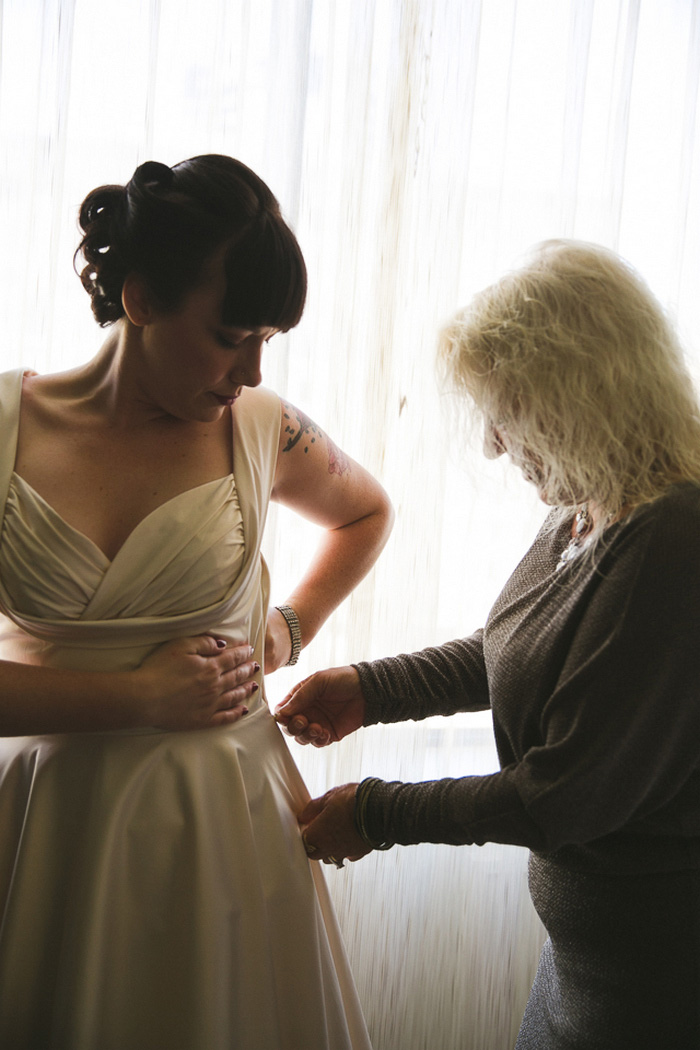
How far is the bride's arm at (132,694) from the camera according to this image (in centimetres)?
98

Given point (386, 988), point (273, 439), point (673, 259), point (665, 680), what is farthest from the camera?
point (673, 259)

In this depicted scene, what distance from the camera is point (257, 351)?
1.08 metres

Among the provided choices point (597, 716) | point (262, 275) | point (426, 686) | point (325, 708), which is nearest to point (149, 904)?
point (325, 708)

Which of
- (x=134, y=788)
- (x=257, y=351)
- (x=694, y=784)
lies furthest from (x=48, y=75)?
(x=694, y=784)

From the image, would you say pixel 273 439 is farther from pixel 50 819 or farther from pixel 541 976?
pixel 541 976

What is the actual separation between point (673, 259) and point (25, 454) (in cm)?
150

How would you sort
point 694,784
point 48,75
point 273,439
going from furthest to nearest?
1. point 48,75
2. point 273,439
3. point 694,784

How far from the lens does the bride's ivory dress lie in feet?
3.34

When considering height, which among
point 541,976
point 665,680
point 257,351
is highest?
point 257,351

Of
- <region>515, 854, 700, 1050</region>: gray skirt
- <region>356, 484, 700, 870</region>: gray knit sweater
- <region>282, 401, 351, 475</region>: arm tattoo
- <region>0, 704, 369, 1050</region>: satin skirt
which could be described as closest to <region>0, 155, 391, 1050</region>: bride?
<region>0, 704, 369, 1050</region>: satin skirt

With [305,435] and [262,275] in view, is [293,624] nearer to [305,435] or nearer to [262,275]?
[305,435]

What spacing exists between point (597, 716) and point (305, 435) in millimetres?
618

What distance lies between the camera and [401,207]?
157 centimetres

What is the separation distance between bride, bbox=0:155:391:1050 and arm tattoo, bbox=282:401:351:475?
119mm
